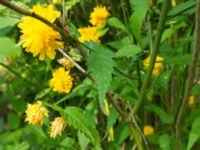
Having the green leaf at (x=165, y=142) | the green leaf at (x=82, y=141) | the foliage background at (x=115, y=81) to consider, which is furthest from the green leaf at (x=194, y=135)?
the green leaf at (x=82, y=141)

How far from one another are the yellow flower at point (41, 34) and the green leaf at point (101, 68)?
67mm

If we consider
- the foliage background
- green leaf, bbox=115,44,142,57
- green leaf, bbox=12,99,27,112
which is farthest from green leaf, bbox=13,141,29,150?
green leaf, bbox=115,44,142,57

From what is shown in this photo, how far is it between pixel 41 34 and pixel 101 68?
0.37ft

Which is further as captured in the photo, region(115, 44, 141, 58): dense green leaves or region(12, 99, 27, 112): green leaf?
region(12, 99, 27, 112): green leaf

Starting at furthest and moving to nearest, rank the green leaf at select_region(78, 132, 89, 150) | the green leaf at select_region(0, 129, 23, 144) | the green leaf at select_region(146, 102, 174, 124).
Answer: the green leaf at select_region(0, 129, 23, 144) → the green leaf at select_region(146, 102, 174, 124) → the green leaf at select_region(78, 132, 89, 150)

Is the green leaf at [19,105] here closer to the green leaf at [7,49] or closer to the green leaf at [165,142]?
the green leaf at [165,142]

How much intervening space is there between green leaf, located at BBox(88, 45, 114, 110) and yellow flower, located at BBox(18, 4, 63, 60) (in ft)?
0.22

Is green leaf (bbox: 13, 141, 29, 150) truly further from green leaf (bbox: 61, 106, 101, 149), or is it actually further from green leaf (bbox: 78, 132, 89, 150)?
green leaf (bbox: 61, 106, 101, 149)

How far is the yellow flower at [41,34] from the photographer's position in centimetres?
68

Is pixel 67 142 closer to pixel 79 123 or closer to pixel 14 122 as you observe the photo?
pixel 79 123

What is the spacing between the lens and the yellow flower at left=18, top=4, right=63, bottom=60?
2.23 ft

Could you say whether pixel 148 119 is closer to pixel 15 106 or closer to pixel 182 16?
pixel 15 106

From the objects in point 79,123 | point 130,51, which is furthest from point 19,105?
point 79,123

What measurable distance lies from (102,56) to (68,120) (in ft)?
0.40
